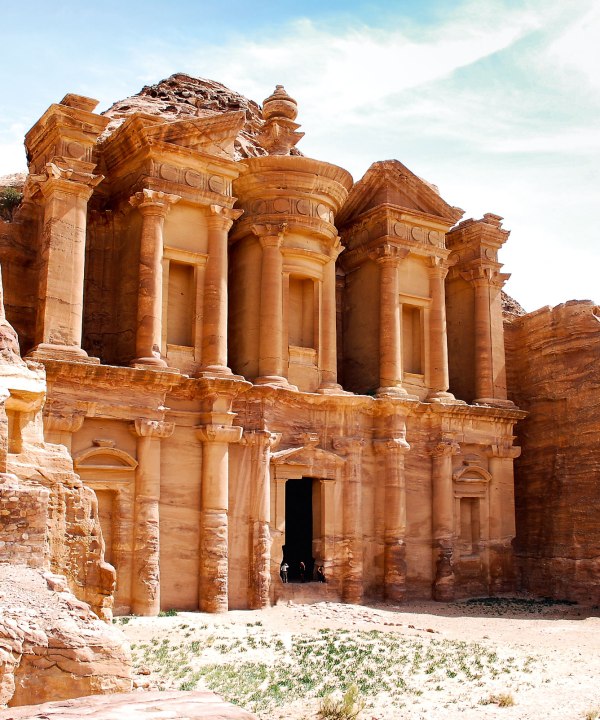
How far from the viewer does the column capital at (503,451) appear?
2533cm

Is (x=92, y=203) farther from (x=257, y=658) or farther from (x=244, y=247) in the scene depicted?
(x=257, y=658)

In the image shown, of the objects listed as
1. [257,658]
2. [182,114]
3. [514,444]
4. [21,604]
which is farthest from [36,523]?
[514,444]

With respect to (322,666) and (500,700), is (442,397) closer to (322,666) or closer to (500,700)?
(322,666)

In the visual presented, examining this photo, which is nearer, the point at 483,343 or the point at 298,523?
the point at 298,523

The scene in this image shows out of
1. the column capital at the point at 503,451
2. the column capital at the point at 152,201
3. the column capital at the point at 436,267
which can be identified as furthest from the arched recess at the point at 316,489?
the column capital at the point at 436,267

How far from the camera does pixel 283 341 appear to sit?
22.2 m

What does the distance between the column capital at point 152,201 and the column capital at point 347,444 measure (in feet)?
23.6

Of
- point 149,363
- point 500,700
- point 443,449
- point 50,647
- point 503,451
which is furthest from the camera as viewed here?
point 503,451

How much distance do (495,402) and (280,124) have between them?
33.8ft

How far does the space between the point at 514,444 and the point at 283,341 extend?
9462 millimetres

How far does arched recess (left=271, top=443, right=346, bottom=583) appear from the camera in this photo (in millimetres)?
20859

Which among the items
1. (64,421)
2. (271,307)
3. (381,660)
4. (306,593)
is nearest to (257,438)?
(271,307)

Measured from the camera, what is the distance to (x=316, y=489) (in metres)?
22.0

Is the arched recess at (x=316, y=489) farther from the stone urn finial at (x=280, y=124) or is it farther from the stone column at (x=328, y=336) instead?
the stone urn finial at (x=280, y=124)
